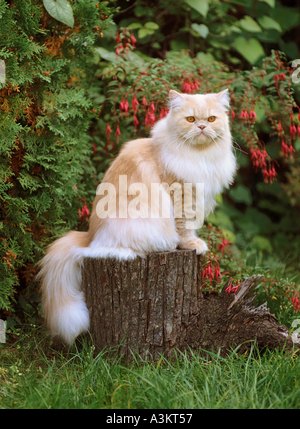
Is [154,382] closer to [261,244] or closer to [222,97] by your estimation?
[222,97]

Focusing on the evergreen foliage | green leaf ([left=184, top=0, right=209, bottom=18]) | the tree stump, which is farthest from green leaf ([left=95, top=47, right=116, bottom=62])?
the tree stump

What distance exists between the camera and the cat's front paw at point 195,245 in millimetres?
2475

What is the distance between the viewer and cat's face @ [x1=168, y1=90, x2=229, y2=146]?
7.92 ft

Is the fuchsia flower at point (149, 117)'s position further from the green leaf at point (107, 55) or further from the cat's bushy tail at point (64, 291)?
the cat's bushy tail at point (64, 291)

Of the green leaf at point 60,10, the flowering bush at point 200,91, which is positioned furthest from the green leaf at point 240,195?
the green leaf at point 60,10

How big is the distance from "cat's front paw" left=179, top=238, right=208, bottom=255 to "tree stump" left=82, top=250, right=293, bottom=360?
0.05 metres

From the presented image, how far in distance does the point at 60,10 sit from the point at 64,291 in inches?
67.7

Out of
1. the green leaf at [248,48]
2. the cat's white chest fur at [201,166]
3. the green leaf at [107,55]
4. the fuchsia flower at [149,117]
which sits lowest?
the cat's white chest fur at [201,166]

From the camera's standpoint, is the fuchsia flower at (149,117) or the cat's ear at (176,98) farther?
the fuchsia flower at (149,117)

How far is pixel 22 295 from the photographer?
3.00 m

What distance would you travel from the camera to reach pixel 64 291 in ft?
A: 8.22

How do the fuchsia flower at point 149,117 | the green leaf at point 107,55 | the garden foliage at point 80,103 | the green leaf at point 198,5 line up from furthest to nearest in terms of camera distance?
the green leaf at point 198,5 < the green leaf at point 107,55 < the fuchsia flower at point 149,117 < the garden foliage at point 80,103

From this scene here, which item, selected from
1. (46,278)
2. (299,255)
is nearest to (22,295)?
(46,278)
